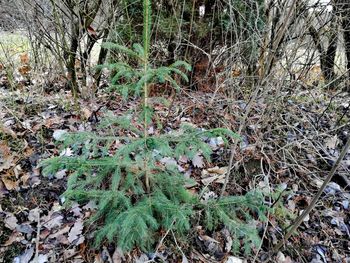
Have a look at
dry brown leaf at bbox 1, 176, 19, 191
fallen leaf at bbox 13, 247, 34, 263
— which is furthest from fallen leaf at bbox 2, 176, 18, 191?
fallen leaf at bbox 13, 247, 34, 263

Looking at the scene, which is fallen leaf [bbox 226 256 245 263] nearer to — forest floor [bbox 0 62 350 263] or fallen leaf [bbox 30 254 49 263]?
forest floor [bbox 0 62 350 263]

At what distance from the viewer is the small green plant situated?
1.91 m

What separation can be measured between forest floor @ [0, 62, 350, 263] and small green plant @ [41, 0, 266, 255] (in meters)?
0.24

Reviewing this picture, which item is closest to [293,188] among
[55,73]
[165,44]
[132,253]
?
[132,253]

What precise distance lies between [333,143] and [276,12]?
1.62 meters

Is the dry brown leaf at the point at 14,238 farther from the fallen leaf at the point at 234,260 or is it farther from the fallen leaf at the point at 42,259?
the fallen leaf at the point at 234,260

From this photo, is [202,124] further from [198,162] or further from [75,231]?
[75,231]

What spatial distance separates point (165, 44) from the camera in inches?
176

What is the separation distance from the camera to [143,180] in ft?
7.86

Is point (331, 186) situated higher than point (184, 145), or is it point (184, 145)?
point (184, 145)

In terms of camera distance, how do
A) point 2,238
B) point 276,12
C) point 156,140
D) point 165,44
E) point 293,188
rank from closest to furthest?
point 156,140, point 2,238, point 293,188, point 276,12, point 165,44

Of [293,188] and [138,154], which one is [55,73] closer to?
[138,154]

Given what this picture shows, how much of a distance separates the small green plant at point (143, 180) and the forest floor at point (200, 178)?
0.78 feet

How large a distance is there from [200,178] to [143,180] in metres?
0.84
